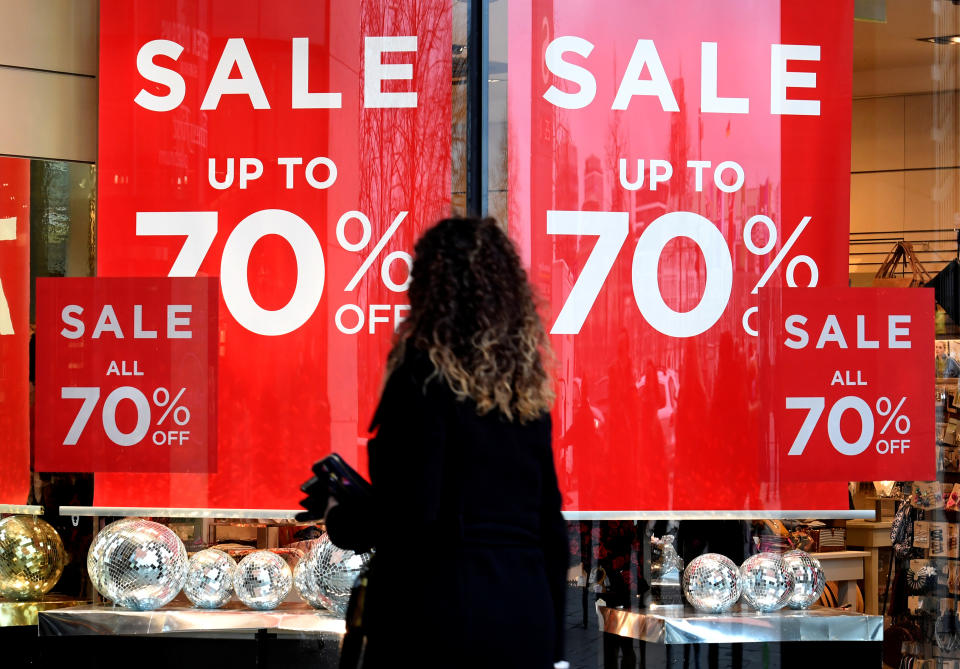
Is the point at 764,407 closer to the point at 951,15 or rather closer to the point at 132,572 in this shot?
the point at 951,15

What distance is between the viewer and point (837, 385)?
187 inches

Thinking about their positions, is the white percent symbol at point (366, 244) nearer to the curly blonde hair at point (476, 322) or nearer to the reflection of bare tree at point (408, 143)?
the reflection of bare tree at point (408, 143)

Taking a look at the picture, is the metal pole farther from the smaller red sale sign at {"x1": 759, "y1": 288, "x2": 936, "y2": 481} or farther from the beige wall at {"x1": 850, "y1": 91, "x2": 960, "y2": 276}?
the beige wall at {"x1": 850, "y1": 91, "x2": 960, "y2": 276}

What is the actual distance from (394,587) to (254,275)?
7.31ft

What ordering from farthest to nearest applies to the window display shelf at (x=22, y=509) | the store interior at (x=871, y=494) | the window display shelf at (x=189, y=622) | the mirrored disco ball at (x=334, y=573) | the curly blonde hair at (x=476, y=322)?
the window display shelf at (x=22, y=509), the store interior at (x=871, y=494), the window display shelf at (x=189, y=622), the mirrored disco ball at (x=334, y=573), the curly blonde hair at (x=476, y=322)

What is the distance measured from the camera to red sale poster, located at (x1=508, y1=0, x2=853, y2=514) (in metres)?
4.72

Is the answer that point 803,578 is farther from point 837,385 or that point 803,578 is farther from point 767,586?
point 837,385

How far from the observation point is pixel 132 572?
4574 mm

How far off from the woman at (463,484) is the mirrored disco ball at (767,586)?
183cm

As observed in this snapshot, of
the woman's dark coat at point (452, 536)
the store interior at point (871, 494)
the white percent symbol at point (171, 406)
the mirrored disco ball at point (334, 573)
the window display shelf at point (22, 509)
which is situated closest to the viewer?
the woman's dark coat at point (452, 536)

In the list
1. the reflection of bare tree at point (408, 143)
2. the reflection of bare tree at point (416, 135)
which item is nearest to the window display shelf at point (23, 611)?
the reflection of bare tree at point (408, 143)

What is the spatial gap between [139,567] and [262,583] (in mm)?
436

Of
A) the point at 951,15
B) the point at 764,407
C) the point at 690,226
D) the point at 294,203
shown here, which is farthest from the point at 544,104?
the point at 951,15

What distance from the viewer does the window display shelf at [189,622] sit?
15.0ft
